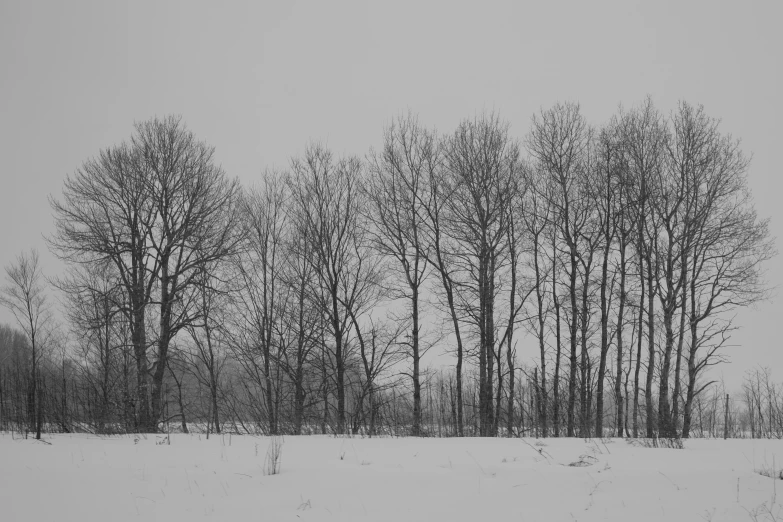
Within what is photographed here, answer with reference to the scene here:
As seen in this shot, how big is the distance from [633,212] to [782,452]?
10.5 m

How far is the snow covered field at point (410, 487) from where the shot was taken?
4031 millimetres

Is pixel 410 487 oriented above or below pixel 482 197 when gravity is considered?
below

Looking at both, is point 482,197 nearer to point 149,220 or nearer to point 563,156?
point 563,156

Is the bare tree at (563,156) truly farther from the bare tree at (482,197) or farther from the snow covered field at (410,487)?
the snow covered field at (410,487)

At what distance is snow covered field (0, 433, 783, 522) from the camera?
403 centimetres

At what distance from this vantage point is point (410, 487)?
4.79 meters

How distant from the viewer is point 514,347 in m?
20.2

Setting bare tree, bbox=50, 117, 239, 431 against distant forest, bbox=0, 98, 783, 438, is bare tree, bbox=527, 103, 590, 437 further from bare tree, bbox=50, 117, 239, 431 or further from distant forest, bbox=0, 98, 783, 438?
bare tree, bbox=50, 117, 239, 431

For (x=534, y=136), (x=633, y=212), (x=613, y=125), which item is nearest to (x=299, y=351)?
(x=534, y=136)

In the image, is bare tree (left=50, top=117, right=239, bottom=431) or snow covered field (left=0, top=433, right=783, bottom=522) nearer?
snow covered field (left=0, top=433, right=783, bottom=522)

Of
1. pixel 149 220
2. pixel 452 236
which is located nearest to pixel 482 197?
pixel 452 236

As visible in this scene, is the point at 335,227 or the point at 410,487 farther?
the point at 335,227

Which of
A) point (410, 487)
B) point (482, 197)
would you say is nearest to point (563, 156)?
point (482, 197)

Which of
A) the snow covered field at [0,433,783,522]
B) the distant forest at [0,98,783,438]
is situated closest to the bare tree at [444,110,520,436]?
the distant forest at [0,98,783,438]
